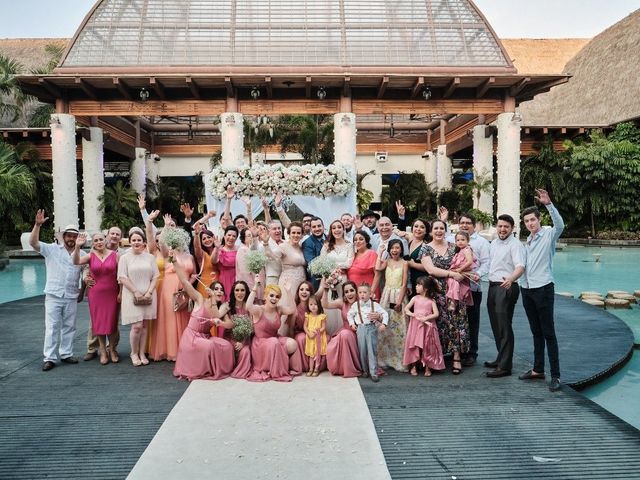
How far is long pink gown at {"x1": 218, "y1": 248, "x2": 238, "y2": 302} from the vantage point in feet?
21.5

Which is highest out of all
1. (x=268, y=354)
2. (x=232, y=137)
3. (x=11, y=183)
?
(x=232, y=137)

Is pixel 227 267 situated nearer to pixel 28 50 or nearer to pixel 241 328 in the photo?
pixel 241 328

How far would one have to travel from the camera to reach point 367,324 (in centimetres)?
568

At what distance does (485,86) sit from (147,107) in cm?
1095

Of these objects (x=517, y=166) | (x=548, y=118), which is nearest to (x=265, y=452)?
(x=517, y=166)

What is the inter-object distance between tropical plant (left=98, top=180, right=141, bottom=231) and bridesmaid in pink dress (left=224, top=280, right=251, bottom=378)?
604 inches

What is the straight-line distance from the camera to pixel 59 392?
17.6ft

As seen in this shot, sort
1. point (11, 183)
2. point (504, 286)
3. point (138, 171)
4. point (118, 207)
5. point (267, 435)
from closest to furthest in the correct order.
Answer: point (267, 435) < point (504, 286) < point (11, 183) < point (118, 207) < point (138, 171)

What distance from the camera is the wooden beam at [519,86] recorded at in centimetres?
1731

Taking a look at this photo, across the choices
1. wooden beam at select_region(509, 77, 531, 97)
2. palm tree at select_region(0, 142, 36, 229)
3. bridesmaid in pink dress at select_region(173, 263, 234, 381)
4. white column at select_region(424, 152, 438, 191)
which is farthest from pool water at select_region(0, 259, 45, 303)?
white column at select_region(424, 152, 438, 191)

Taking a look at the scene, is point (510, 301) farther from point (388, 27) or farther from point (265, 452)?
point (388, 27)

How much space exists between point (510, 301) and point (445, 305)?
2.20 ft

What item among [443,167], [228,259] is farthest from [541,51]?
[228,259]

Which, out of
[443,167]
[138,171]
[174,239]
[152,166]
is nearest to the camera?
[174,239]
